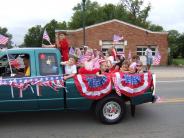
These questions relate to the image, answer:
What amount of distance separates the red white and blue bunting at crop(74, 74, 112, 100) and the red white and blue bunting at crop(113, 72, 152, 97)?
0.20 metres

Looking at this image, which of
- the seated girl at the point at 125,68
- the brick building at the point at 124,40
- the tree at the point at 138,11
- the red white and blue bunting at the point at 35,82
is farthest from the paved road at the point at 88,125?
the tree at the point at 138,11

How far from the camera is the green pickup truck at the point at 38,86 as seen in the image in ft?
25.2

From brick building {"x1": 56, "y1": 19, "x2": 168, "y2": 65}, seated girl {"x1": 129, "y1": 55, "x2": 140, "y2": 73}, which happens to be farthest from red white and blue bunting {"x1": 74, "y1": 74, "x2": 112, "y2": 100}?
brick building {"x1": 56, "y1": 19, "x2": 168, "y2": 65}

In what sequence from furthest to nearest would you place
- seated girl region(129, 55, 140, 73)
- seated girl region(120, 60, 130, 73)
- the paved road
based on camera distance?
seated girl region(120, 60, 130, 73) → seated girl region(129, 55, 140, 73) → the paved road

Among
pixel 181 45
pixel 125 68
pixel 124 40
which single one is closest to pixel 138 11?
pixel 181 45

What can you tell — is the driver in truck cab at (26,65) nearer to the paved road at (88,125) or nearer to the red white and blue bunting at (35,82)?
the red white and blue bunting at (35,82)

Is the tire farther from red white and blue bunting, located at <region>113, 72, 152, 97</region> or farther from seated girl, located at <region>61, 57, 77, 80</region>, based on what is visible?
seated girl, located at <region>61, 57, 77, 80</region>

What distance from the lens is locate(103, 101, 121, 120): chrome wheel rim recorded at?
322 inches

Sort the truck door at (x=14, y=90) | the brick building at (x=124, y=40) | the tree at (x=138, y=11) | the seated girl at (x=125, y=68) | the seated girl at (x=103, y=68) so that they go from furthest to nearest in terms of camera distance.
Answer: the tree at (x=138, y=11)
the brick building at (x=124, y=40)
the seated girl at (x=125, y=68)
the seated girl at (x=103, y=68)
the truck door at (x=14, y=90)

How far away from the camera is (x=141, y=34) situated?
40406 mm

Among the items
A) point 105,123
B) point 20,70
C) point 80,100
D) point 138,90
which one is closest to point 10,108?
point 20,70

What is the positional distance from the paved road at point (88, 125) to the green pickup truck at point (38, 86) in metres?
0.41

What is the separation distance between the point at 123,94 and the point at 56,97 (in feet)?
4.91

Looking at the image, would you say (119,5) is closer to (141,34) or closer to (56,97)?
(141,34)
